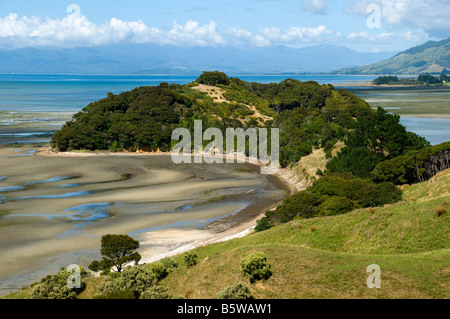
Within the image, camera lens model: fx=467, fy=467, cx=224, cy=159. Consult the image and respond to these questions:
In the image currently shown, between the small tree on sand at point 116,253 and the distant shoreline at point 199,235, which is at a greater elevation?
the small tree on sand at point 116,253

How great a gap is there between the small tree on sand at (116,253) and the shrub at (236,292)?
1308 cm

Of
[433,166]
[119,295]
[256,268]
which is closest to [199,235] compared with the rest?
[256,268]

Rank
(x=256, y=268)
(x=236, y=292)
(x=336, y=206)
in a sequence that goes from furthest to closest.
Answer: (x=336, y=206) → (x=256, y=268) → (x=236, y=292)

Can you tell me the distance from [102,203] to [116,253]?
21.9 m

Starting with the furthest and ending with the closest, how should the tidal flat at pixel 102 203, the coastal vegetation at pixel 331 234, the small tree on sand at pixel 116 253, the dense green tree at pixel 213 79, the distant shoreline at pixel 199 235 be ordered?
the dense green tree at pixel 213 79 → the tidal flat at pixel 102 203 → the distant shoreline at pixel 199 235 → the small tree on sand at pixel 116 253 → the coastal vegetation at pixel 331 234

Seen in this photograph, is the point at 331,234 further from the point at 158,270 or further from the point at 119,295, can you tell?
the point at 119,295

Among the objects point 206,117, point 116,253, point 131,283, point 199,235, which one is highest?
point 206,117

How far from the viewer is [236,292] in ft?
65.9

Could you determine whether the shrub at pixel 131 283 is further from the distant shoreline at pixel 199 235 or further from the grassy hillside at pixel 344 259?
the distant shoreline at pixel 199 235

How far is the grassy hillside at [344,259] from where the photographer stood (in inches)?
794

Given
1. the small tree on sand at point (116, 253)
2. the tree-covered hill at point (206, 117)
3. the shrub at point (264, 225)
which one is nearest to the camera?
the small tree on sand at point (116, 253)

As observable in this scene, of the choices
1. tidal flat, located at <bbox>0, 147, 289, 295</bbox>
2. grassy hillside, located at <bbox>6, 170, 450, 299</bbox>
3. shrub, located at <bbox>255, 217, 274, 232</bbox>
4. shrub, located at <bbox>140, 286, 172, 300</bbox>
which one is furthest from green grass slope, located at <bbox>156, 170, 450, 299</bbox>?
tidal flat, located at <bbox>0, 147, 289, 295</bbox>

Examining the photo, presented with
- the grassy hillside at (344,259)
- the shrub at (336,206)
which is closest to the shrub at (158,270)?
the grassy hillside at (344,259)
